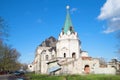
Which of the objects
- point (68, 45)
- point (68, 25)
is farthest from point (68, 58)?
point (68, 25)

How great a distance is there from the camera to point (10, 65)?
286 feet

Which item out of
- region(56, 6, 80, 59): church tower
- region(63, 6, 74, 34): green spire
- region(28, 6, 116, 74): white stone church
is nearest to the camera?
region(28, 6, 116, 74): white stone church

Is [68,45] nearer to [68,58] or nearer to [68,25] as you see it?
[68,58]

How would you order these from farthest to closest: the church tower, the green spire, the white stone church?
the green spire → the church tower → the white stone church

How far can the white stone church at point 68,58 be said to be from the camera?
60.2 metres

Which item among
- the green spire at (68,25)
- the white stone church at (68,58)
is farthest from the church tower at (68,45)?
the green spire at (68,25)

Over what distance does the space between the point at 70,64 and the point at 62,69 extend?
244cm

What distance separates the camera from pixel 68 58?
6962 centimetres

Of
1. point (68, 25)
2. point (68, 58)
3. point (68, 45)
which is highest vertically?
point (68, 25)

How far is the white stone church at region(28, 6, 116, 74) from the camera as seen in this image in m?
60.2

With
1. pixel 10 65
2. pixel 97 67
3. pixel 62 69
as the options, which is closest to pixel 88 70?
pixel 97 67

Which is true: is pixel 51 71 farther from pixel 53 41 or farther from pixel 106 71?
pixel 53 41

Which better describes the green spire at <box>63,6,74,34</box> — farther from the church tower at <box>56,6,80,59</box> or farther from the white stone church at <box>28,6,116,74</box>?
the church tower at <box>56,6,80,59</box>

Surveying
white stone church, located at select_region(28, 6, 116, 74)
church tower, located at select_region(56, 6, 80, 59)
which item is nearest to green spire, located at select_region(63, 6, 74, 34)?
white stone church, located at select_region(28, 6, 116, 74)
